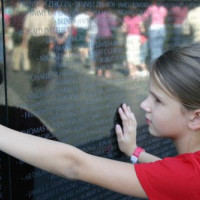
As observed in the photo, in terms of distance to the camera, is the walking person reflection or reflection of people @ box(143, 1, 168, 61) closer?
the walking person reflection

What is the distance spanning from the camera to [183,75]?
1.50 meters

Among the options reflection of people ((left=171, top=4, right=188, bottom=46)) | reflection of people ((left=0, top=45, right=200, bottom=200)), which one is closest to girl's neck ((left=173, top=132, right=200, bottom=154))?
reflection of people ((left=0, top=45, right=200, bottom=200))

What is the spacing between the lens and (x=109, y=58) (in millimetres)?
2379

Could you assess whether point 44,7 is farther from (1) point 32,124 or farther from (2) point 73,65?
(1) point 32,124

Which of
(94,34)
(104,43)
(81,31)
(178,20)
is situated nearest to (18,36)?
(81,31)

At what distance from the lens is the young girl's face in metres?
1.56

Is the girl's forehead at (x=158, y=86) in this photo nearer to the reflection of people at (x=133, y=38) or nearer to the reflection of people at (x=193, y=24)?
the reflection of people at (x=133, y=38)

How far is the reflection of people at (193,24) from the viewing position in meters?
3.04

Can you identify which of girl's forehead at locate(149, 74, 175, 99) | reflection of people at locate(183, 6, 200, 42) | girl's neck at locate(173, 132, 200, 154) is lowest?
girl's neck at locate(173, 132, 200, 154)

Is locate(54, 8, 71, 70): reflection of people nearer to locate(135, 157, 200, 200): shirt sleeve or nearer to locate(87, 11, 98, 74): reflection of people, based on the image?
locate(87, 11, 98, 74): reflection of people

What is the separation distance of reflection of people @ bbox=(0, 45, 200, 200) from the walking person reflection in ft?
2.00

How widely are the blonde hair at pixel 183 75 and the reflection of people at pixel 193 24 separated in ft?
5.00

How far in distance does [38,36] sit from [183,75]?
30.6 inches

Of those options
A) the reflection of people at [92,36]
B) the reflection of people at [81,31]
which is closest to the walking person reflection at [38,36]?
the reflection of people at [81,31]
